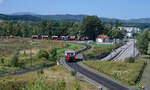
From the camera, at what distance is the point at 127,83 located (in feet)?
104

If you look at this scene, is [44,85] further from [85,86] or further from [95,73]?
[95,73]

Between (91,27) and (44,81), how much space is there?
9944 centimetres

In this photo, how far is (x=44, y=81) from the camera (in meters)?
13.5

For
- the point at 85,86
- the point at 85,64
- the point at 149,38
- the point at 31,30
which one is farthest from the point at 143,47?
the point at 31,30

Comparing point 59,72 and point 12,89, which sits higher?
point 12,89

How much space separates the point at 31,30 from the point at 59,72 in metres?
98.8

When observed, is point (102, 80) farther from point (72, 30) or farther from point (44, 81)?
point (72, 30)

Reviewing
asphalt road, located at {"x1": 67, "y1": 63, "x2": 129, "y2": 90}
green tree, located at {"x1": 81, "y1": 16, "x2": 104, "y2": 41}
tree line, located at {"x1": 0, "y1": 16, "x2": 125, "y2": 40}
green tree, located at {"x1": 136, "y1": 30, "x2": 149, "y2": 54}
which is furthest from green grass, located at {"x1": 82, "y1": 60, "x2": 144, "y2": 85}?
tree line, located at {"x1": 0, "y1": 16, "x2": 125, "y2": 40}

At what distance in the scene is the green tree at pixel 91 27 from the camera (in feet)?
363

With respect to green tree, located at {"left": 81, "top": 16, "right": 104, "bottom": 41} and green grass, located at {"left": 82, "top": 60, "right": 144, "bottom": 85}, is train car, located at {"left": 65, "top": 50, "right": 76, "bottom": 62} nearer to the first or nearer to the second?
green grass, located at {"left": 82, "top": 60, "right": 144, "bottom": 85}

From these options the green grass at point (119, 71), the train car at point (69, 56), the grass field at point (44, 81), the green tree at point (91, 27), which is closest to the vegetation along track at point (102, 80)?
the green grass at point (119, 71)

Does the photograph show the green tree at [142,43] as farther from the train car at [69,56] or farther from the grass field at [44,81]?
the grass field at [44,81]

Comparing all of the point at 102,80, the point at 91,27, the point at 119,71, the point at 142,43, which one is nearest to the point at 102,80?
the point at 102,80

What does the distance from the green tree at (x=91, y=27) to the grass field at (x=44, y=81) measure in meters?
70.1
